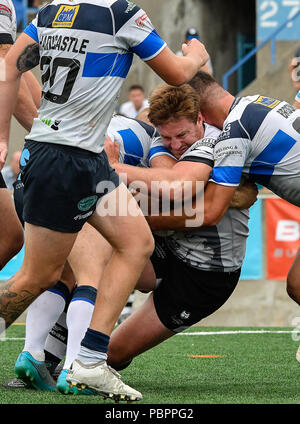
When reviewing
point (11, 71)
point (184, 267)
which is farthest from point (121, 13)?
point (184, 267)

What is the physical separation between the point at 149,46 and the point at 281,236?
16.7ft

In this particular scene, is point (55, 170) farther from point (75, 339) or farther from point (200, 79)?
point (200, 79)

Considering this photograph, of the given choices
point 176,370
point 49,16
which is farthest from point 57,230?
point 176,370

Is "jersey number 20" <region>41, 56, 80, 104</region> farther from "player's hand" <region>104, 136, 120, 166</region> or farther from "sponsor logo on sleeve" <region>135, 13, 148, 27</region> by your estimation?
"player's hand" <region>104, 136, 120, 166</region>

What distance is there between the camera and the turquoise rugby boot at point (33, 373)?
4.33 meters

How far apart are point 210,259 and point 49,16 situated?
1.59 meters

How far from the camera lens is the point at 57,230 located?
12.4 ft

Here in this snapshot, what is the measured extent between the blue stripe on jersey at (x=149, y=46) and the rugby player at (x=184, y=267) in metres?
0.71

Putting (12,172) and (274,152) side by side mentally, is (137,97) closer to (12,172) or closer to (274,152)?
(12,172)

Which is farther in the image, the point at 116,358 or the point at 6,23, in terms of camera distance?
the point at 6,23

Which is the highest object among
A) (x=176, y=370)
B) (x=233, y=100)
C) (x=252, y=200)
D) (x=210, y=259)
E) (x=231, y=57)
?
(x=233, y=100)

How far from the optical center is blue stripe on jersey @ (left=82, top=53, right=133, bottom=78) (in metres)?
3.79

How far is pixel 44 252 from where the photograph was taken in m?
3.83

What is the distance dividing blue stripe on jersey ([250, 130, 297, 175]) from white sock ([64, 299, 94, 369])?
1.14 m
